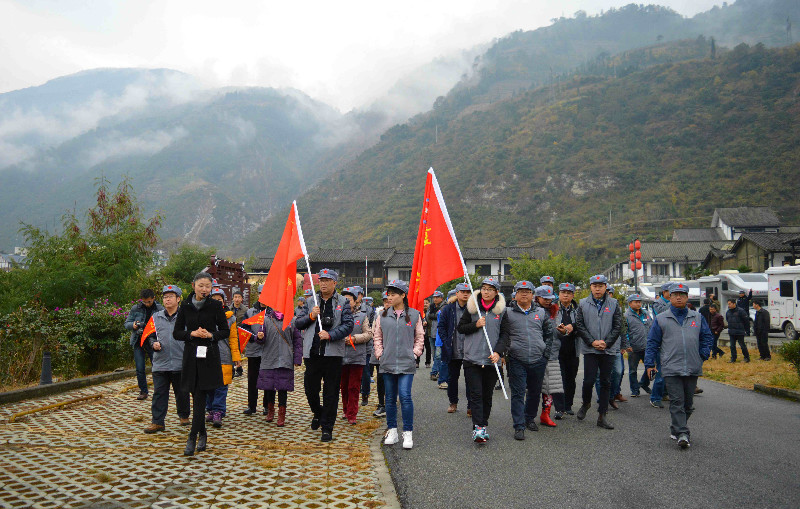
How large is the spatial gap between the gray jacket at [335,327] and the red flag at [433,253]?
831mm

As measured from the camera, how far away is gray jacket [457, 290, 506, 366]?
22.1 ft

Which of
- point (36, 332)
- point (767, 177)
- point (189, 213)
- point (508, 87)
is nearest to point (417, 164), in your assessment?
point (189, 213)

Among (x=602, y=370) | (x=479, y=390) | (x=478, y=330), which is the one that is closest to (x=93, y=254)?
(x=478, y=330)

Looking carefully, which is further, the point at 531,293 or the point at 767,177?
the point at 767,177

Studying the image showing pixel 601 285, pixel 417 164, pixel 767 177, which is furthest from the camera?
pixel 417 164

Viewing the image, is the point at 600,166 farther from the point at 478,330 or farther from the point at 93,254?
the point at 478,330

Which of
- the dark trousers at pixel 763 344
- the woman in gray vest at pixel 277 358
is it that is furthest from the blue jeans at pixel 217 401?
the dark trousers at pixel 763 344

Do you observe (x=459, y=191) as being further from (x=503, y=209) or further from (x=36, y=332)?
(x=36, y=332)

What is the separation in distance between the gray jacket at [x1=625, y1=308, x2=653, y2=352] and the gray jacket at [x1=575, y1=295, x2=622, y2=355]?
2.46 m

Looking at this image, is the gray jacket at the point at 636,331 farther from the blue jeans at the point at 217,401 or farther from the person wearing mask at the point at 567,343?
the blue jeans at the point at 217,401

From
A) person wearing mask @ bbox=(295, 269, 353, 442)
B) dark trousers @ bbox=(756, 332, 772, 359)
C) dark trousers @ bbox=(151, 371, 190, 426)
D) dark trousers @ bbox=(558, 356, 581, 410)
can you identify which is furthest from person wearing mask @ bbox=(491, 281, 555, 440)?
dark trousers @ bbox=(756, 332, 772, 359)

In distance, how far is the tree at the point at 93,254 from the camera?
15.0 m

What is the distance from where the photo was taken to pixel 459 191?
3686 inches

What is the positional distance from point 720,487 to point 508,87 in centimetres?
18635
